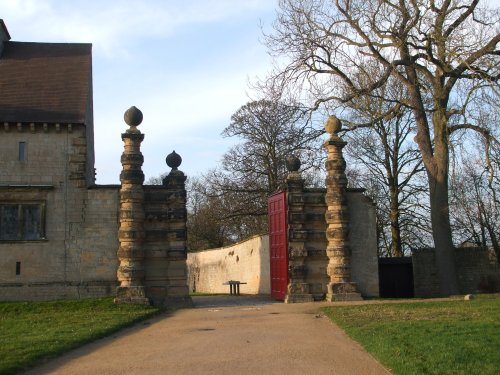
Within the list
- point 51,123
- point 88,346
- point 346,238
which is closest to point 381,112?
point 346,238

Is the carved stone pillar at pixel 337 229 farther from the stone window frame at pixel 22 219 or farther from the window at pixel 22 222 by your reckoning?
the window at pixel 22 222

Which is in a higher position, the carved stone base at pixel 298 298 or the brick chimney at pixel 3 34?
the brick chimney at pixel 3 34

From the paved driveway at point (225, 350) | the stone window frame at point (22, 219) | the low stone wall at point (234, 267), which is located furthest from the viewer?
the low stone wall at point (234, 267)

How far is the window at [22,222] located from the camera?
1816cm

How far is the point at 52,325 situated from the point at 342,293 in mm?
8841

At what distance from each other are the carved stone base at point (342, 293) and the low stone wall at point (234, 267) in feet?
17.1

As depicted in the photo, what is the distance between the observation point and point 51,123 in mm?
18641

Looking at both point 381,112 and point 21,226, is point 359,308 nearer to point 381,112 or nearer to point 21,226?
point 381,112

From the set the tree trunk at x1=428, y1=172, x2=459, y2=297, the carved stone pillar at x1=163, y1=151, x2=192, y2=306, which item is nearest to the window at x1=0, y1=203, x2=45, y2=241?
the carved stone pillar at x1=163, y1=151, x2=192, y2=306

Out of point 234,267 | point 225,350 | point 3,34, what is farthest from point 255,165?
point 225,350

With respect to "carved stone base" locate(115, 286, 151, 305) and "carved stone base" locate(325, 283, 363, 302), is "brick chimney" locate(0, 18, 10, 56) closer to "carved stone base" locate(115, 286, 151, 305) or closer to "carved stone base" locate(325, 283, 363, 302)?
"carved stone base" locate(115, 286, 151, 305)

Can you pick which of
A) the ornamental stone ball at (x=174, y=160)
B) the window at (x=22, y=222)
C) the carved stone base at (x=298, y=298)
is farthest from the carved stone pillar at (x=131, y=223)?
the carved stone base at (x=298, y=298)

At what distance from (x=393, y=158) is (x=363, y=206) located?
415 inches

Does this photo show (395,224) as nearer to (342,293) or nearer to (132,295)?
(342,293)
